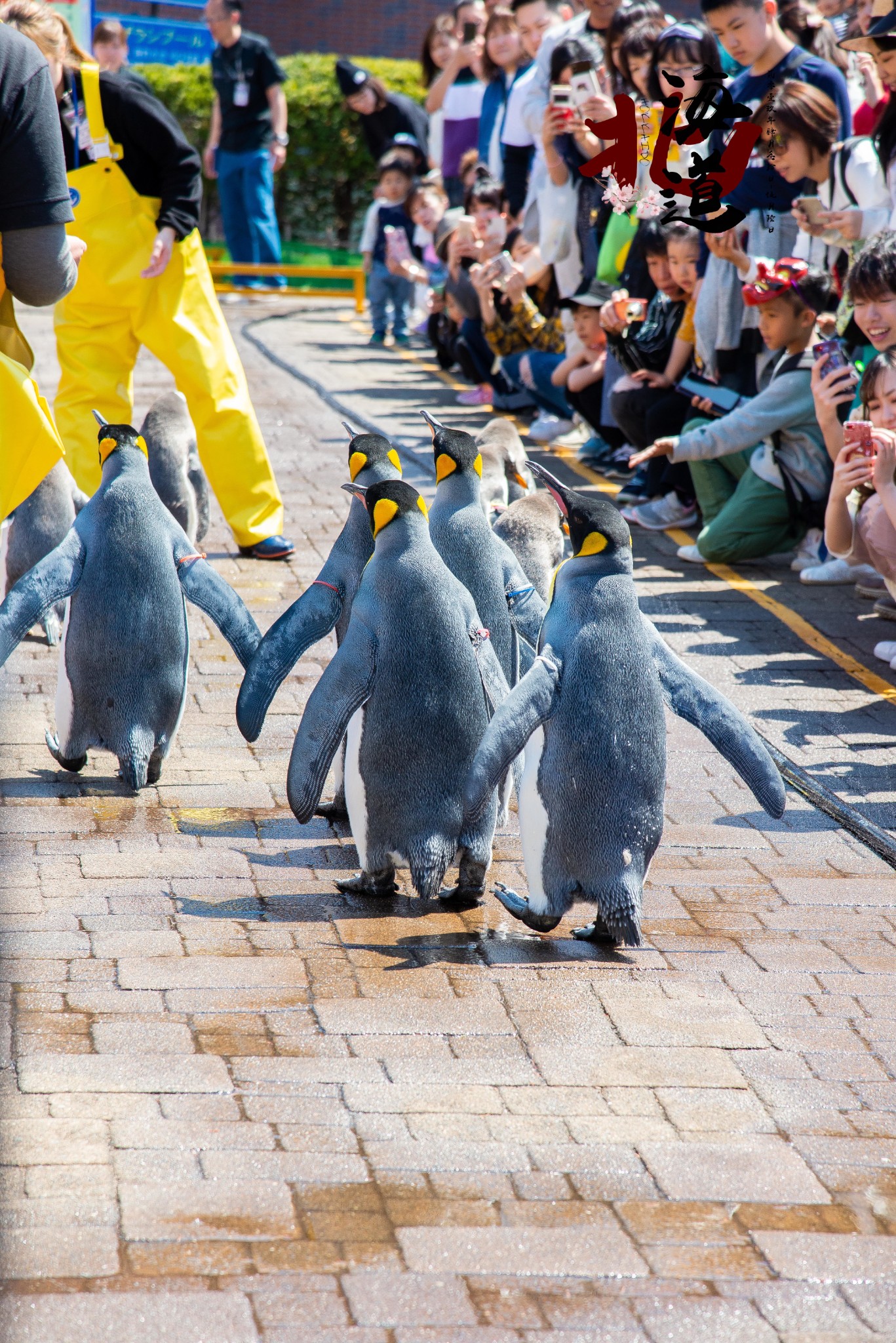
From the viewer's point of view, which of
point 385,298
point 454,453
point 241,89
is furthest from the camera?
point 241,89

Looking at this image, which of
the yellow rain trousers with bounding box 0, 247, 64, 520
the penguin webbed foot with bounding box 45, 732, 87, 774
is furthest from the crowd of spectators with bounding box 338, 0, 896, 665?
the penguin webbed foot with bounding box 45, 732, 87, 774

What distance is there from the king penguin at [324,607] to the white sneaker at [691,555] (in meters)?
2.97

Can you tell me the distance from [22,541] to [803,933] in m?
2.83

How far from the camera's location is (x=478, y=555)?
3.82 meters

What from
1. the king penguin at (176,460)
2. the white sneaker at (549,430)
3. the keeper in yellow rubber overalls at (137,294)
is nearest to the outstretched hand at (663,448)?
the keeper in yellow rubber overalls at (137,294)

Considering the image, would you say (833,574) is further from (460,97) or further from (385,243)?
(460,97)

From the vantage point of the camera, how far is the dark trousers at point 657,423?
7301 millimetres

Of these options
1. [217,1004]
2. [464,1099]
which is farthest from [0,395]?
[464,1099]

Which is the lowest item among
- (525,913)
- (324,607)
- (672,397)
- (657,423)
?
(525,913)

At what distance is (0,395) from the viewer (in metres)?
3.40

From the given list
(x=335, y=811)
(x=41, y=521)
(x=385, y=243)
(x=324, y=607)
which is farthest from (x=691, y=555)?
(x=385, y=243)

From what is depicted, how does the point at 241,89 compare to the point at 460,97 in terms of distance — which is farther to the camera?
the point at 241,89

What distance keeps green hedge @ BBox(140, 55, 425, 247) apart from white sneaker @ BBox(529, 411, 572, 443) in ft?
33.6

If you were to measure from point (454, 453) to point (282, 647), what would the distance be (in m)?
0.69
